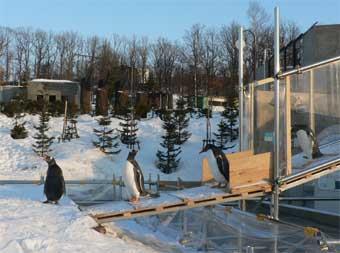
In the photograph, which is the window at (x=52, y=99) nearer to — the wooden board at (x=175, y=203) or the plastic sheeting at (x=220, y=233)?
the plastic sheeting at (x=220, y=233)

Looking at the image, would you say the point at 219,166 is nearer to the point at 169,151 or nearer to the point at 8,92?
the point at 169,151

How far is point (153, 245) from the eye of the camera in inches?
485

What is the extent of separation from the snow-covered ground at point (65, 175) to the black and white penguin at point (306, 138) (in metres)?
3.51

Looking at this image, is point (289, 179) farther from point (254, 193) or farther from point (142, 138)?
point (142, 138)

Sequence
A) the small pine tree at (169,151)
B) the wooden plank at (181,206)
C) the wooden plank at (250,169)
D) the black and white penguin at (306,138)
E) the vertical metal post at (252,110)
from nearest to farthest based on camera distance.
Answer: the wooden plank at (181,206)
the wooden plank at (250,169)
the black and white penguin at (306,138)
the vertical metal post at (252,110)
the small pine tree at (169,151)

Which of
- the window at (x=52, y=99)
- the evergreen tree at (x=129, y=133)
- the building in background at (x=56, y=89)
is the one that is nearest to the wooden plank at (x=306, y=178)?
the evergreen tree at (x=129, y=133)

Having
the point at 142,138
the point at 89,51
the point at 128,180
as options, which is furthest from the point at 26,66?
the point at 128,180

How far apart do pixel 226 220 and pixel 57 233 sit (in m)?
3.44

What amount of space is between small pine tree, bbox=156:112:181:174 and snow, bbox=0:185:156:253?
16.9m

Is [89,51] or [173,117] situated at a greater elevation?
[89,51]

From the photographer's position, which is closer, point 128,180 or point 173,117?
point 128,180

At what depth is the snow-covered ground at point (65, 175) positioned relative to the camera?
9867mm

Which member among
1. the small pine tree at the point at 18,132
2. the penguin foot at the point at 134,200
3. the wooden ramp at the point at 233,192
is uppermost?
the small pine tree at the point at 18,132

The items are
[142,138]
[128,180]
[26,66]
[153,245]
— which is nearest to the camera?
[153,245]
